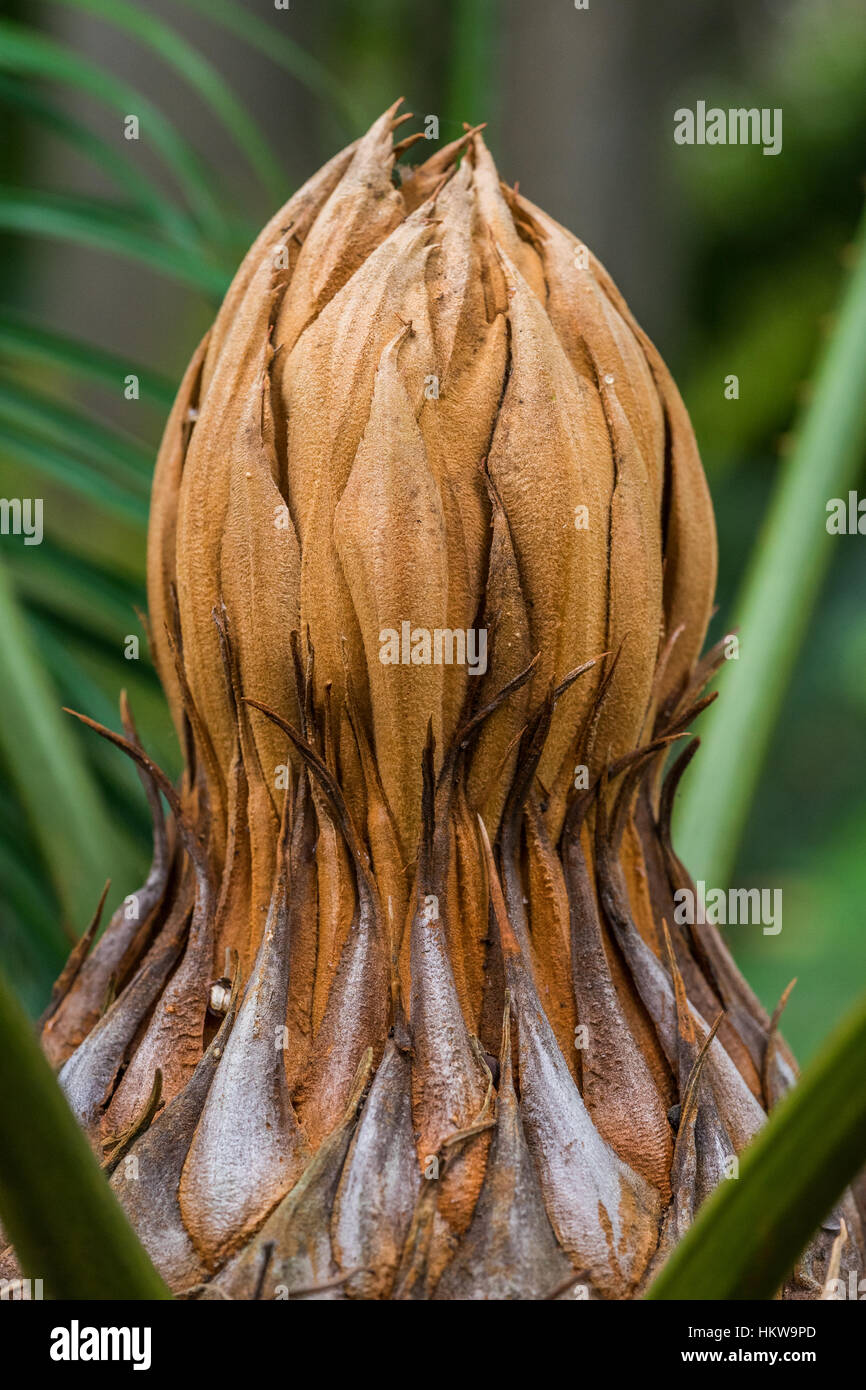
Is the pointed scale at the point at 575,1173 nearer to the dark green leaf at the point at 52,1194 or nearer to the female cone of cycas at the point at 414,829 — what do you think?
the female cone of cycas at the point at 414,829

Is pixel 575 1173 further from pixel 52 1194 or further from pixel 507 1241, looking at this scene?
pixel 52 1194

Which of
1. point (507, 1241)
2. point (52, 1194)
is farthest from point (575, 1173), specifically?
point (52, 1194)

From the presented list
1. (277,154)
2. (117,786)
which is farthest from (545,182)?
(117,786)

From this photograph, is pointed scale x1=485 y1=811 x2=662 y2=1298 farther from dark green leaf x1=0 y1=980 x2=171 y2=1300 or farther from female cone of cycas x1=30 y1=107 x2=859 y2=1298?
dark green leaf x1=0 y1=980 x2=171 y2=1300

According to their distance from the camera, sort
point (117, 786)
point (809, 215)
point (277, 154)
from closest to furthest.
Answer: point (117, 786), point (277, 154), point (809, 215)

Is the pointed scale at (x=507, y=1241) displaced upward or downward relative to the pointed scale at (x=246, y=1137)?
downward

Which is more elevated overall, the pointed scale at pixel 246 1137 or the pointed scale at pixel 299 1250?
the pointed scale at pixel 246 1137

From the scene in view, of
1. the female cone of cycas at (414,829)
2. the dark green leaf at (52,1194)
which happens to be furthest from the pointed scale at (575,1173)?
the dark green leaf at (52,1194)

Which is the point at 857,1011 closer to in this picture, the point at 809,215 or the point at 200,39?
the point at 200,39

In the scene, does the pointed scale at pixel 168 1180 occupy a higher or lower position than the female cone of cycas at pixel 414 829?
lower
